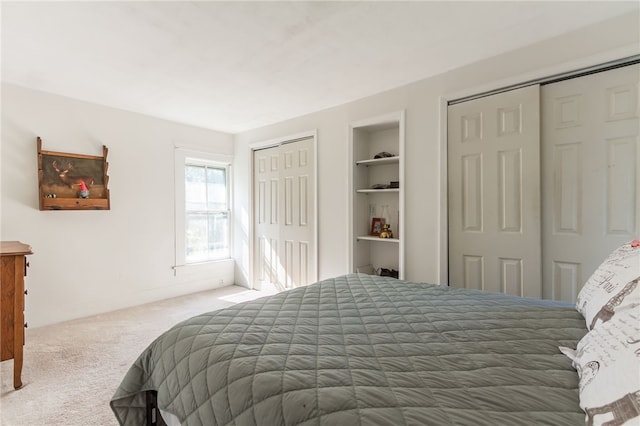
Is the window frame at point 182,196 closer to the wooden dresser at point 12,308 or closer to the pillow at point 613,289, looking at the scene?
the wooden dresser at point 12,308

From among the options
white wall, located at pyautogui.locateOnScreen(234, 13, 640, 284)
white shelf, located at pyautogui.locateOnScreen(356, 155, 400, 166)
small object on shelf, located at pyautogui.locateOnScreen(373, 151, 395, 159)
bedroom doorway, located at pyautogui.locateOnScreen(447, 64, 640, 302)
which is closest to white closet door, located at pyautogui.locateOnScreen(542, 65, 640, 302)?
bedroom doorway, located at pyautogui.locateOnScreen(447, 64, 640, 302)

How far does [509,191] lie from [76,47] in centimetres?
357

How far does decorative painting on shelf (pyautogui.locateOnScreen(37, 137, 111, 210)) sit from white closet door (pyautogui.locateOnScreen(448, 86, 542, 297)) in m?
3.84

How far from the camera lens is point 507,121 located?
244 centimetres

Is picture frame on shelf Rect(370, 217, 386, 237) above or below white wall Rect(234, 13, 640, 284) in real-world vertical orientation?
below

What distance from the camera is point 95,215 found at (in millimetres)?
3576

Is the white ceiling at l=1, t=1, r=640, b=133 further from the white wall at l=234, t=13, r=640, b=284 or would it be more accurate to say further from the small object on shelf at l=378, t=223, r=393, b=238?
the small object on shelf at l=378, t=223, r=393, b=238

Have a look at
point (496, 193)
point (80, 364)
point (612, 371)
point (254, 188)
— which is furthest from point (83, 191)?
point (612, 371)

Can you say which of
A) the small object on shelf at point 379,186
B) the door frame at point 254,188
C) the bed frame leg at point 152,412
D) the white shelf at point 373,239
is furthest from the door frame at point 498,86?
the bed frame leg at point 152,412

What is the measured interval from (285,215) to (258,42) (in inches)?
95.2

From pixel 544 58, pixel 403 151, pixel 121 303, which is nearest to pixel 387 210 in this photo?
pixel 403 151

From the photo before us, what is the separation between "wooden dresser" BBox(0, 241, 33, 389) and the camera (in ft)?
6.75

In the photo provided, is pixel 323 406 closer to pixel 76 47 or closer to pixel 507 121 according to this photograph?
pixel 507 121

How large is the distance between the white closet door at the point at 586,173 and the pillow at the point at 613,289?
85 cm
